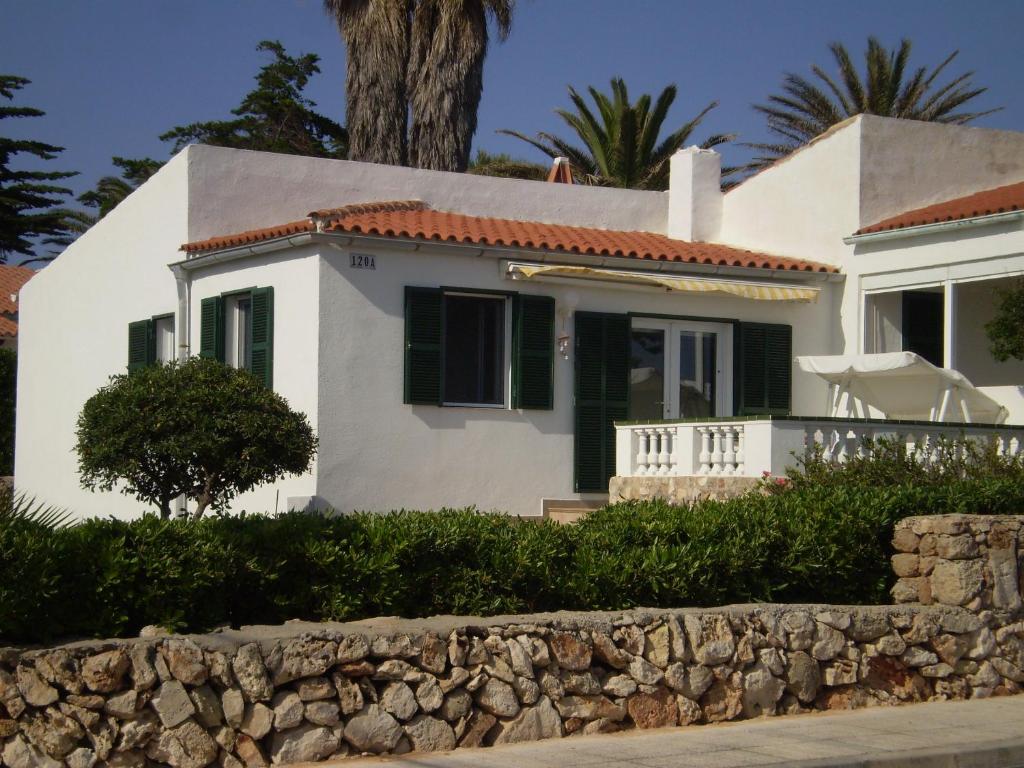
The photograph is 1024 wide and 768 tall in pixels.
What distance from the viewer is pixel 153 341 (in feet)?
58.3

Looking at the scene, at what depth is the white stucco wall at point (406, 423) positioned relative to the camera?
14.5 m

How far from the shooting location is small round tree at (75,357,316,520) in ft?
41.7

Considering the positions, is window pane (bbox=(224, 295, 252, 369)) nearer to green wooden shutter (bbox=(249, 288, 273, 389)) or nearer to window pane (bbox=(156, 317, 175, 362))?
green wooden shutter (bbox=(249, 288, 273, 389))

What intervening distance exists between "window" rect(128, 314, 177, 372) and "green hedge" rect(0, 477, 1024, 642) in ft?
29.8

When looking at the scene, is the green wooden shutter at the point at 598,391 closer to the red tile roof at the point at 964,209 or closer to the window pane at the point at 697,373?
the window pane at the point at 697,373

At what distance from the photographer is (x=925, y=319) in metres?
18.3

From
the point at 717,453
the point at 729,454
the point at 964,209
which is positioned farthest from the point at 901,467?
the point at 964,209

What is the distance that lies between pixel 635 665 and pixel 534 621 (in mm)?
735

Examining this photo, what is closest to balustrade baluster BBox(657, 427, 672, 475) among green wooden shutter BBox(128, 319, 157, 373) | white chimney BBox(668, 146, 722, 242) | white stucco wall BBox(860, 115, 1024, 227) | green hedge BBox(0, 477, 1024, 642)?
green hedge BBox(0, 477, 1024, 642)

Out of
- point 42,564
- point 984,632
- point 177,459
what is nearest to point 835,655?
point 984,632

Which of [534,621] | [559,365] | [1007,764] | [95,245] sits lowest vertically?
[1007,764]

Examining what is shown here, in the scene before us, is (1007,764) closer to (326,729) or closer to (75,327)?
(326,729)

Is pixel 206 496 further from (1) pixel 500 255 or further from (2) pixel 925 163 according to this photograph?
(2) pixel 925 163

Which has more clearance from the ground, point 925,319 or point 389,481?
point 925,319
